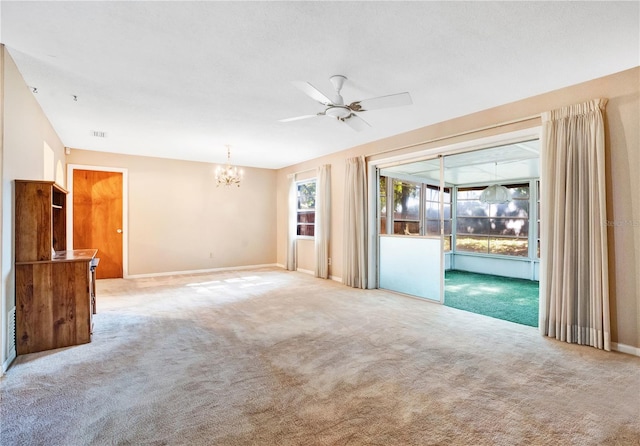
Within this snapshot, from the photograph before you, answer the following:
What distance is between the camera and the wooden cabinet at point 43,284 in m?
3.04

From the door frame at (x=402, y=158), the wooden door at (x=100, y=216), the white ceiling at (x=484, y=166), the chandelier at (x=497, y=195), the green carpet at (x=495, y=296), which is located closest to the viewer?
the door frame at (x=402, y=158)

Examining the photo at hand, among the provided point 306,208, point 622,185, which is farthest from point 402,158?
point 306,208

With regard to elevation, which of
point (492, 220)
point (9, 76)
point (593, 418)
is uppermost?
point (9, 76)

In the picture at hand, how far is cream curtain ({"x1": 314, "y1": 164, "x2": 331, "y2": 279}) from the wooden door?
4.26 metres

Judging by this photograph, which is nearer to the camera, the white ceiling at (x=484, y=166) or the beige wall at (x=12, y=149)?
the beige wall at (x=12, y=149)

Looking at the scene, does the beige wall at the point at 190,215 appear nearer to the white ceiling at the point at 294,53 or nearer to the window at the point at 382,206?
the white ceiling at the point at 294,53

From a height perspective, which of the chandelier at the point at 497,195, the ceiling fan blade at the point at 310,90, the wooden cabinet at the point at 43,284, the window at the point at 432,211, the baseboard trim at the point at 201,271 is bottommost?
the baseboard trim at the point at 201,271

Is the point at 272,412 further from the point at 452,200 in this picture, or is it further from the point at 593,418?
the point at 452,200

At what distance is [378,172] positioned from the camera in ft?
19.3

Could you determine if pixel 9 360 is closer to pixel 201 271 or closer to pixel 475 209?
pixel 201 271

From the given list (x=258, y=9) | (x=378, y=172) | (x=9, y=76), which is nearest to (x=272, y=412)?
(x=258, y=9)

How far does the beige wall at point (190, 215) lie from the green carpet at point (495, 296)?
4.85 metres

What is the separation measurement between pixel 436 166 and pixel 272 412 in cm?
490

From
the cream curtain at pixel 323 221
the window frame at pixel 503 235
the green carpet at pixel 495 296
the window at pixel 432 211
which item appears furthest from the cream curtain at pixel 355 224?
the window frame at pixel 503 235
